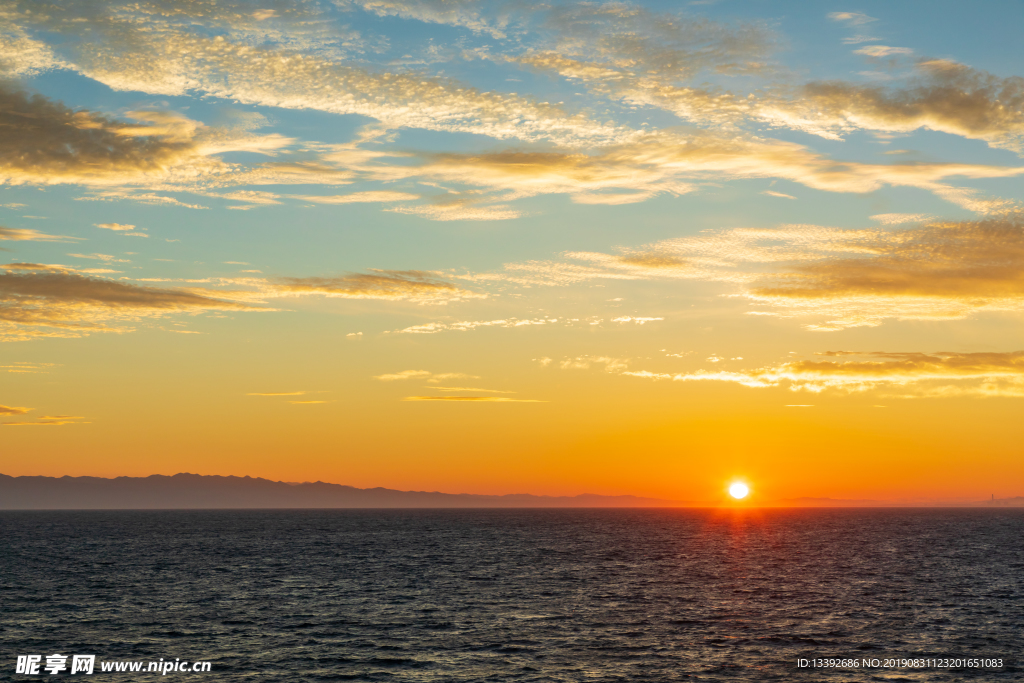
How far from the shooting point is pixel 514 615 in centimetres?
6222

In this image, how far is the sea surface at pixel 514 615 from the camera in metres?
46.3

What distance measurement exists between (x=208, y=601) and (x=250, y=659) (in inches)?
900

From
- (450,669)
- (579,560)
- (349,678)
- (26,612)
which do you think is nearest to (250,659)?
(349,678)

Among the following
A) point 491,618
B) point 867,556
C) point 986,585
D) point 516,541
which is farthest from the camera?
point 516,541

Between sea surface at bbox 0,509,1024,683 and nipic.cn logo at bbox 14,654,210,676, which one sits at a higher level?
nipic.cn logo at bbox 14,654,210,676

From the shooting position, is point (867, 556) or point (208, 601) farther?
point (867, 556)

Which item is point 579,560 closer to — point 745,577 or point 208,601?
point 745,577

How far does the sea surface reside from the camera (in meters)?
46.3

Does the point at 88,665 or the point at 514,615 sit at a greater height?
the point at 88,665

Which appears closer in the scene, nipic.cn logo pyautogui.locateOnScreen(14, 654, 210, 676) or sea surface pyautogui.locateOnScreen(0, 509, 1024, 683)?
nipic.cn logo pyautogui.locateOnScreen(14, 654, 210, 676)

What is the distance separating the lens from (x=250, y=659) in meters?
47.2

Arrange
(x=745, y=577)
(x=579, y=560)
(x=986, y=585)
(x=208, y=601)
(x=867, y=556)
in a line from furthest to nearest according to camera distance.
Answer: (x=867, y=556), (x=579, y=560), (x=745, y=577), (x=986, y=585), (x=208, y=601)

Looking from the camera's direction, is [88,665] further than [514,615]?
No

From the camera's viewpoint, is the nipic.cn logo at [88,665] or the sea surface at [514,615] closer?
the nipic.cn logo at [88,665]
